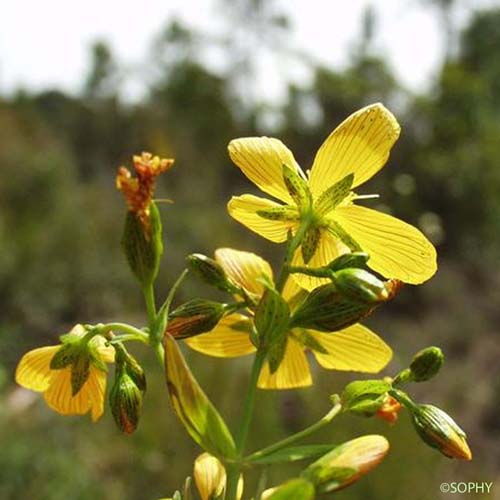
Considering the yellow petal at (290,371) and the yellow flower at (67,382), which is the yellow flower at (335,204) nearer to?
the yellow petal at (290,371)

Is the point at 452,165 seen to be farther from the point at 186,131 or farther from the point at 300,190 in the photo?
the point at 300,190

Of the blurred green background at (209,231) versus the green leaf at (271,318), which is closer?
the green leaf at (271,318)

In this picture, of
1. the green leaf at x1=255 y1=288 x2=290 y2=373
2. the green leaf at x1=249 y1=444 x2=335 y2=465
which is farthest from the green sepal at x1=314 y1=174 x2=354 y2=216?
the green leaf at x1=249 y1=444 x2=335 y2=465

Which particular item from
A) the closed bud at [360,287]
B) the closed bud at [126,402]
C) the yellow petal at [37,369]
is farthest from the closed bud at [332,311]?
the yellow petal at [37,369]

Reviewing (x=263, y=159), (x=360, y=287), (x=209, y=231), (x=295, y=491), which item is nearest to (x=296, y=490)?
(x=295, y=491)

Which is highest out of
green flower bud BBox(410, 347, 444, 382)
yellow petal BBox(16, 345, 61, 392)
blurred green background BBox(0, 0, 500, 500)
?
green flower bud BBox(410, 347, 444, 382)

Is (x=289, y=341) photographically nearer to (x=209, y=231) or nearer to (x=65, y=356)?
(x=65, y=356)

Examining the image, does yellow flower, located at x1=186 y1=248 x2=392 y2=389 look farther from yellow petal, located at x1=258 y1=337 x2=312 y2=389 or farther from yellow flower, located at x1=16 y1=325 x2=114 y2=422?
yellow flower, located at x1=16 y1=325 x2=114 y2=422

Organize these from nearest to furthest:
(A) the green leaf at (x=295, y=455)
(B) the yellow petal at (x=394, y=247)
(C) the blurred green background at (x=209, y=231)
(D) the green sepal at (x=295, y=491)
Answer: (D) the green sepal at (x=295, y=491) < (A) the green leaf at (x=295, y=455) < (B) the yellow petal at (x=394, y=247) < (C) the blurred green background at (x=209, y=231)
